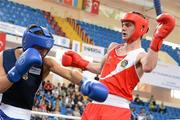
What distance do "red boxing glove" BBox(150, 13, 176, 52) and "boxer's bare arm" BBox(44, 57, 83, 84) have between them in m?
0.63

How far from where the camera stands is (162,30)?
2.69 metres

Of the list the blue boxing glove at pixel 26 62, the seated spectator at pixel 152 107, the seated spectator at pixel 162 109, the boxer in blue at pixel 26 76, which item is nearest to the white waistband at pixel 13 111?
the boxer in blue at pixel 26 76

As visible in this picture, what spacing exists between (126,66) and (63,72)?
0.63m

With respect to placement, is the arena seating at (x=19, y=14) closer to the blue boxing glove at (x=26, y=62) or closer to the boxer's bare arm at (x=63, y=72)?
the boxer's bare arm at (x=63, y=72)

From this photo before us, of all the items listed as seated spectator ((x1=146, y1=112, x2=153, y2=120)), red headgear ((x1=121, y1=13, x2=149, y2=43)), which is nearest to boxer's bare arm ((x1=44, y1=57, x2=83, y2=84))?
red headgear ((x1=121, y1=13, x2=149, y2=43))

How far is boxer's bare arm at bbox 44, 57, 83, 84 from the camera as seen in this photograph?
2448 mm

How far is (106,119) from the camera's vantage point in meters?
2.81

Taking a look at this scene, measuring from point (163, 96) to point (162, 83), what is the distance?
368 centimetres

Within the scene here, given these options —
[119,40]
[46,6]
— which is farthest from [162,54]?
[46,6]

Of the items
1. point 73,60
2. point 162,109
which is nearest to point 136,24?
point 73,60

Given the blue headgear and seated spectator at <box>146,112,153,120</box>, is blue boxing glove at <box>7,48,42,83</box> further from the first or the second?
seated spectator at <box>146,112,153,120</box>

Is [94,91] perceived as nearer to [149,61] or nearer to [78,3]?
[149,61]

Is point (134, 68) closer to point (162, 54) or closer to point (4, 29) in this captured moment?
point (4, 29)

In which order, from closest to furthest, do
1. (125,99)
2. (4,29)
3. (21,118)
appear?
1. (21,118)
2. (125,99)
3. (4,29)
